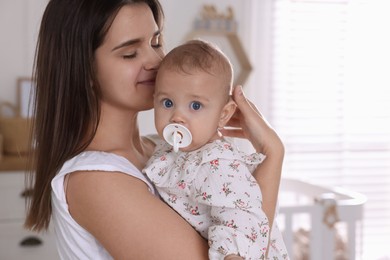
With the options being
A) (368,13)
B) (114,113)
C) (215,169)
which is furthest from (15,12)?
(215,169)

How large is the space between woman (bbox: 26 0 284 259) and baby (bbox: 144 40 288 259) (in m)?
0.04

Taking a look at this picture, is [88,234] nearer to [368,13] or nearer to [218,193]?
[218,193]

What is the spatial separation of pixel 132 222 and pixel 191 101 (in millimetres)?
236

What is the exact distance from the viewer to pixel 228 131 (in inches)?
58.1

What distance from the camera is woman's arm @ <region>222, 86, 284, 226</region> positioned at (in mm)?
1282

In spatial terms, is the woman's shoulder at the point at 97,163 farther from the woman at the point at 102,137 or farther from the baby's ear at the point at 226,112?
the baby's ear at the point at 226,112

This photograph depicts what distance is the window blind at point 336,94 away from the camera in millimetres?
4543

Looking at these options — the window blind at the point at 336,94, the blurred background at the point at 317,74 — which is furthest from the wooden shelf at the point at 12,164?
the window blind at the point at 336,94

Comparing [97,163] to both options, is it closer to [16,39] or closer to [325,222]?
[325,222]

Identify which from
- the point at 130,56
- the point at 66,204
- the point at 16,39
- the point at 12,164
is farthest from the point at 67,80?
the point at 16,39

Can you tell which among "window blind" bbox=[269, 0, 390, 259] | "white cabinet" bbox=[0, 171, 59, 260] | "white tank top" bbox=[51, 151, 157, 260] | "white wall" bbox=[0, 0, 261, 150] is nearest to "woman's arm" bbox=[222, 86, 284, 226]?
"white tank top" bbox=[51, 151, 157, 260]

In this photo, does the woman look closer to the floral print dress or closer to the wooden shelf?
the floral print dress

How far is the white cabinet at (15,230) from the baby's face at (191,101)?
2.57m

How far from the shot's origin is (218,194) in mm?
1188
